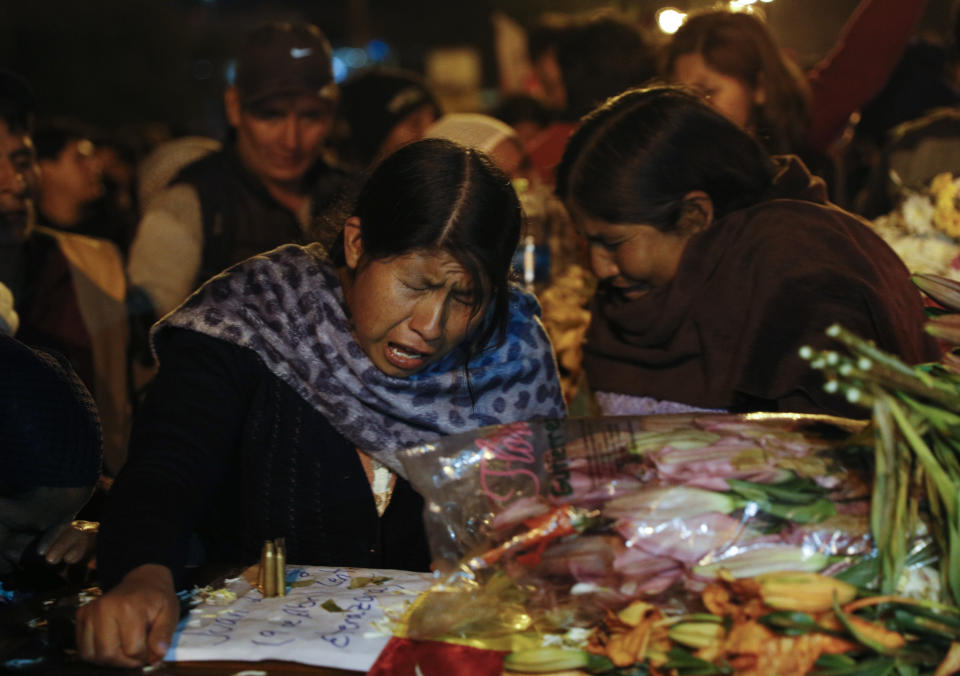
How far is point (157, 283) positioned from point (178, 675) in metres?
2.14

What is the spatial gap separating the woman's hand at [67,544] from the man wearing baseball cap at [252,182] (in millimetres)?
1609

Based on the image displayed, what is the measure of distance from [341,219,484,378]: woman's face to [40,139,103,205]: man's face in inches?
121

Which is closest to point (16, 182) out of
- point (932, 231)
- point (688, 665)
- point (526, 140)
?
point (688, 665)

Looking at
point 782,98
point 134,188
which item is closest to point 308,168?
point 782,98

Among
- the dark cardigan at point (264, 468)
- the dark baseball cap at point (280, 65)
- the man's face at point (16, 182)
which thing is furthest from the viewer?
the dark baseball cap at point (280, 65)

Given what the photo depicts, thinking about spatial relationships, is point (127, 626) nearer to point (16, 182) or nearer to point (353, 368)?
point (353, 368)

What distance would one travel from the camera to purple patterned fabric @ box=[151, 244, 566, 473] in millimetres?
2023

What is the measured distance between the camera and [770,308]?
2.04 meters

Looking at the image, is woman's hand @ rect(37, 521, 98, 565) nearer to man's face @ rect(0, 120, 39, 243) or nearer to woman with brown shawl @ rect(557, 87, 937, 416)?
woman with brown shawl @ rect(557, 87, 937, 416)

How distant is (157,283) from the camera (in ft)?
10.9

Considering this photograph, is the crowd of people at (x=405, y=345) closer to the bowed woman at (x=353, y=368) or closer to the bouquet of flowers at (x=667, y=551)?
the bowed woman at (x=353, y=368)

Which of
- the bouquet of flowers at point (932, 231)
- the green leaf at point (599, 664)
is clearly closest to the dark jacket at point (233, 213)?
the bouquet of flowers at point (932, 231)

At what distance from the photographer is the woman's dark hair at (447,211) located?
6.31 ft

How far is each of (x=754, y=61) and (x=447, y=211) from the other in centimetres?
167
